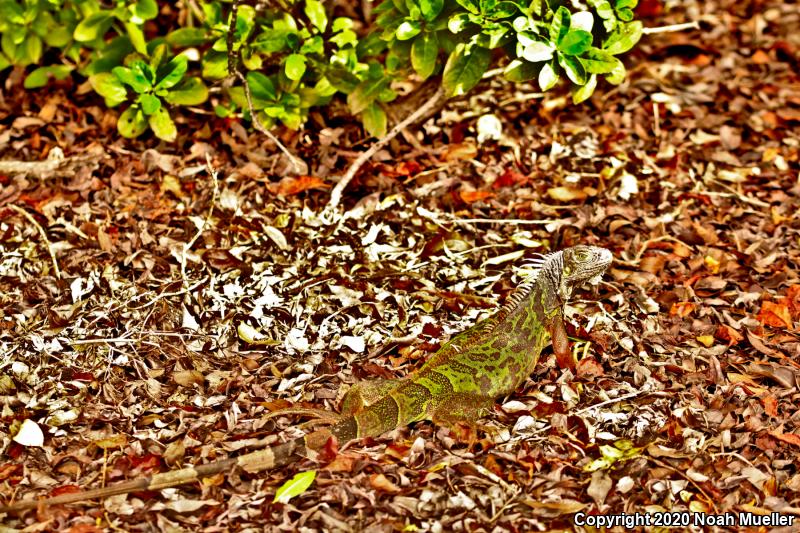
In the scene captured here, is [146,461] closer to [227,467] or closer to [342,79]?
[227,467]

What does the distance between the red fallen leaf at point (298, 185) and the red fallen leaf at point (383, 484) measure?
8.49ft

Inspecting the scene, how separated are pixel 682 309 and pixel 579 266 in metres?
0.84

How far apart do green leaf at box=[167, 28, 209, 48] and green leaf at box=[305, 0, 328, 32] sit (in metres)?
0.73

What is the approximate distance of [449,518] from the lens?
14.3 feet

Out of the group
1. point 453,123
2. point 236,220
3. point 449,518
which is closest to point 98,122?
point 236,220

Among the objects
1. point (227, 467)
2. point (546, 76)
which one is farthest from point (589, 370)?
point (227, 467)

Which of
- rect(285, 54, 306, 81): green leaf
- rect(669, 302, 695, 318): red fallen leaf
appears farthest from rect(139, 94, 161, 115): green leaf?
rect(669, 302, 695, 318): red fallen leaf

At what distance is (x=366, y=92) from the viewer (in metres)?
6.23

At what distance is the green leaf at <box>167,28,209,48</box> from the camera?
6.31 meters

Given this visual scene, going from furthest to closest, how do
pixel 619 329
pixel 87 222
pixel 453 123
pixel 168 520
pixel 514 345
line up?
pixel 453 123
pixel 87 222
pixel 619 329
pixel 514 345
pixel 168 520

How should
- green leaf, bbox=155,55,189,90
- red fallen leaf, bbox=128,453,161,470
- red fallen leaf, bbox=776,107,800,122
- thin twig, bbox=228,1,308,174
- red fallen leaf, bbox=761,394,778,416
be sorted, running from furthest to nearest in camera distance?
red fallen leaf, bbox=776,107,800,122 → green leaf, bbox=155,55,189,90 → thin twig, bbox=228,1,308,174 → red fallen leaf, bbox=761,394,778,416 → red fallen leaf, bbox=128,453,161,470

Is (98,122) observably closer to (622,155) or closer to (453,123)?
(453,123)

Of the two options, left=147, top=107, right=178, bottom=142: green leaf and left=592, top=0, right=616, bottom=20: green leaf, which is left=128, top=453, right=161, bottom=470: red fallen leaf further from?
left=592, top=0, right=616, bottom=20: green leaf

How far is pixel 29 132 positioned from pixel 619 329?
4.51 metres
